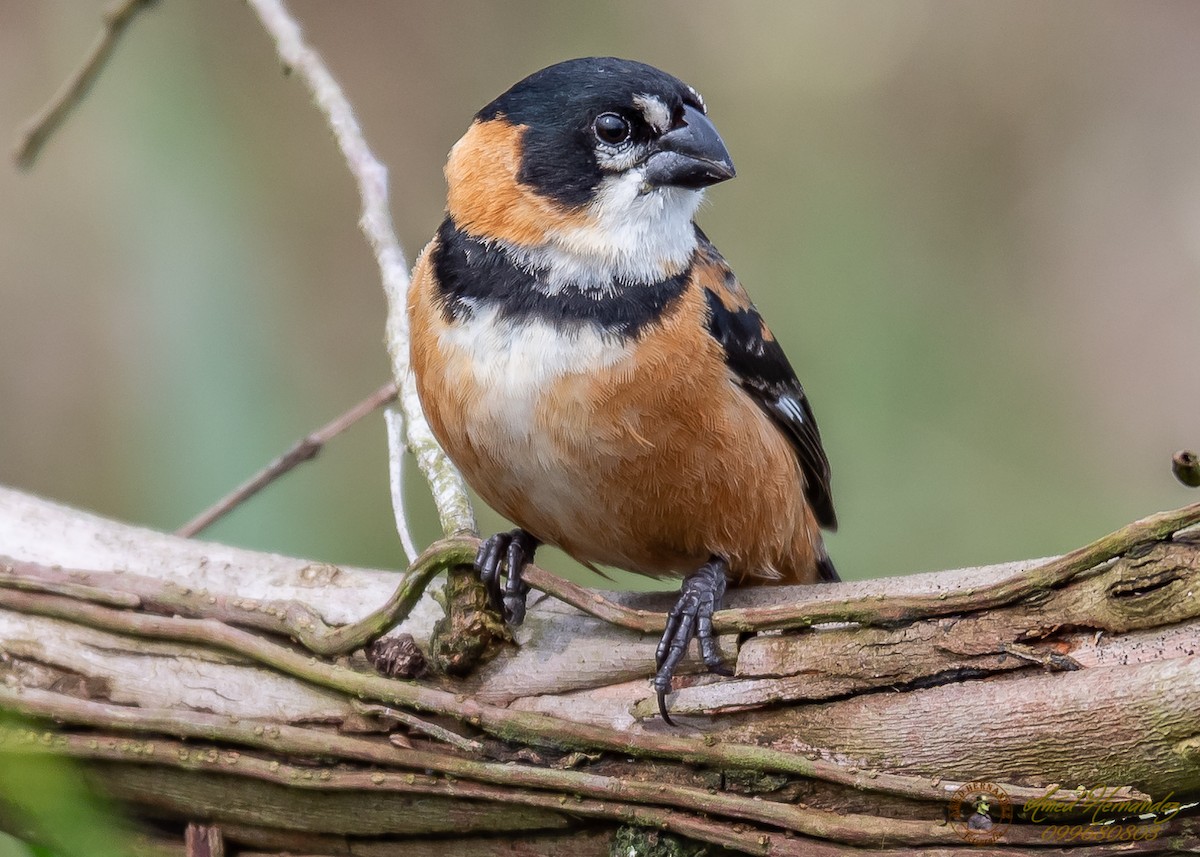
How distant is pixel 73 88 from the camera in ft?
12.1

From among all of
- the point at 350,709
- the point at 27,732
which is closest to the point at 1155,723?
the point at 350,709

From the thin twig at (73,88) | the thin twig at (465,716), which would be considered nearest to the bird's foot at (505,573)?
the thin twig at (465,716)

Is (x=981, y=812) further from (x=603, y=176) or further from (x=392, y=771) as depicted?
(x=603, y=176)

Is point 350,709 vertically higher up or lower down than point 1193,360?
lower down

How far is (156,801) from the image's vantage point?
2641 millimetres

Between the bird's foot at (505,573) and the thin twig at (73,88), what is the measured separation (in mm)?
1799

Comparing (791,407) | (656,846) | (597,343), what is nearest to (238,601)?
(597,343)

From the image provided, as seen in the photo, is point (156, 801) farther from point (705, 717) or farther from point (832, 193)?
point (832, 193)

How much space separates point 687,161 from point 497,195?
17.4 inches

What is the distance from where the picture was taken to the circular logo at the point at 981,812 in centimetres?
212

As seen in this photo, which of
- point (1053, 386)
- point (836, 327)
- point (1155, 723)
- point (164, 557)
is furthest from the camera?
point (1053, 386)

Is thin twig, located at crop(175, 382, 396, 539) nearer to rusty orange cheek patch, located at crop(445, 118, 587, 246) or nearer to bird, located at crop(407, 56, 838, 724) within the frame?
bird, located at crop(407, 56, 838, 724)

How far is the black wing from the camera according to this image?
309cm

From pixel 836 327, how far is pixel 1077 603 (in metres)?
3.12
